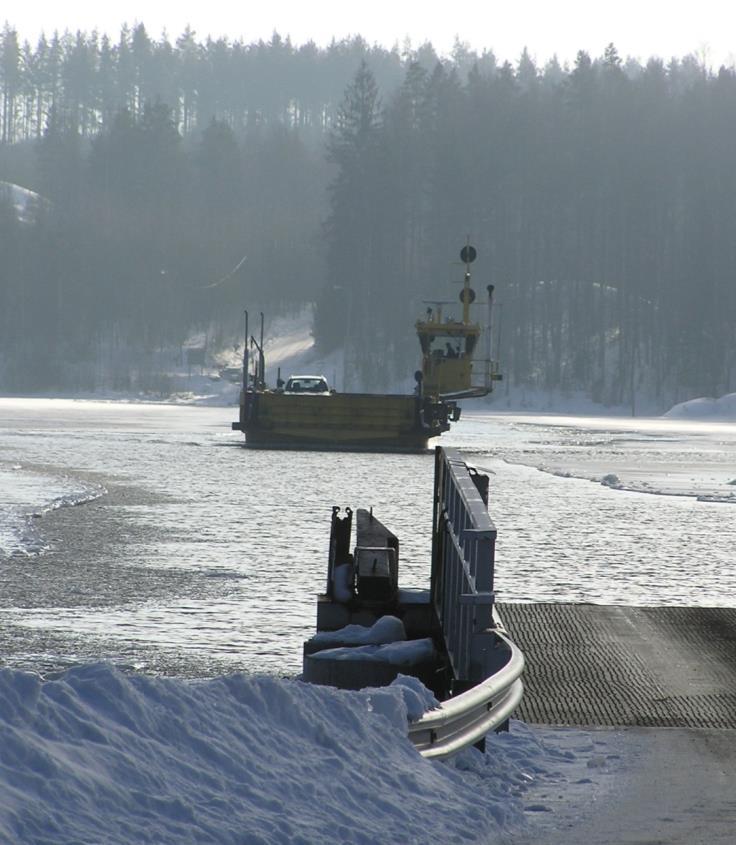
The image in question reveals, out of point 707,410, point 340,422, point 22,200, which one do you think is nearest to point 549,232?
point 707,410

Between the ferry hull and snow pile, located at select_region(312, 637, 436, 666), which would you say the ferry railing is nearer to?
snow pile, located at select_region(312, 637, 436, 666)

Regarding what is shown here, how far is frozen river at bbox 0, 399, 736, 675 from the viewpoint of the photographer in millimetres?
12062

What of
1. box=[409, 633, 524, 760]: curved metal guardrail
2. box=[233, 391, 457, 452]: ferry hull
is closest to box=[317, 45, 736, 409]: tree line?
box=[233, 391, 457, 452]: ferry hull

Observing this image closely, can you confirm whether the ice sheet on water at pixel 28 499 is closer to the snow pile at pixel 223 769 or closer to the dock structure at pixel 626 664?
the dock structure at pixel 626 664

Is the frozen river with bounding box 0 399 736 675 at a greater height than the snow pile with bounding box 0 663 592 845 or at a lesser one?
lesser

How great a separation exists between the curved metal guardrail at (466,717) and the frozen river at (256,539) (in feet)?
9.76

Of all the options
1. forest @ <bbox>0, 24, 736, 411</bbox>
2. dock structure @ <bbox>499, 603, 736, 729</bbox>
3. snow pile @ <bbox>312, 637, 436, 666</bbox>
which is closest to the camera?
dock structure @ <bbox>499, 603, 736, 729</bbox>

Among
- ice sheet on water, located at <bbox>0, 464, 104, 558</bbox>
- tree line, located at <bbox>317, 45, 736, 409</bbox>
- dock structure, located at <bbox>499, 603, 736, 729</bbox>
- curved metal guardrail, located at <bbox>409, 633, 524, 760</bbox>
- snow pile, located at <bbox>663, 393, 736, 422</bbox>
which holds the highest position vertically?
tree line, located at <bbox>317, 45, 736, 409</bbox>

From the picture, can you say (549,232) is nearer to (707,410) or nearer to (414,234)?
(414,234)

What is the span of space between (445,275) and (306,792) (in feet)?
347

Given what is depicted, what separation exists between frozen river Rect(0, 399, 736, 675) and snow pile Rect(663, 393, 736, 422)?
4619 cm

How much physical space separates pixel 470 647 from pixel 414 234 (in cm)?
10884

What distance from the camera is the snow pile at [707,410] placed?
282 feet

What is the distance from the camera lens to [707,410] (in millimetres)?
87500
